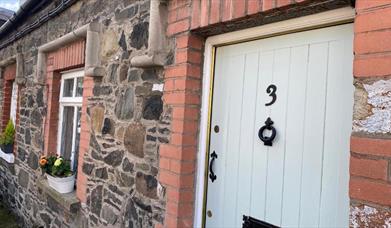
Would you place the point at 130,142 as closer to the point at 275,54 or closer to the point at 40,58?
the point at 275,54

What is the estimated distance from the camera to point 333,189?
1712mm

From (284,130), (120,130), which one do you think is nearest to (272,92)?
(284,130)

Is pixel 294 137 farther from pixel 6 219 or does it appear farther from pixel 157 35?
pixel 6 219

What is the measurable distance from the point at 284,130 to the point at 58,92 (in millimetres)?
3863

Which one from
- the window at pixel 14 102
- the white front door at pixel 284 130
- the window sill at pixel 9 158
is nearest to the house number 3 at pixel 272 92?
the white front door at pixel 284 130

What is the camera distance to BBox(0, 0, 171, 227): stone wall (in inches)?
101

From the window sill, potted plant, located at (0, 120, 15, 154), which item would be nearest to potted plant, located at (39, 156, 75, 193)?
the window sill

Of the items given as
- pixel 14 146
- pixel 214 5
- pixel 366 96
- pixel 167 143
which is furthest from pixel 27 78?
pixel 366 96

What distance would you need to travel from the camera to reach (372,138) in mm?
1313

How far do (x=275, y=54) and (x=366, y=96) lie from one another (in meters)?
0.76

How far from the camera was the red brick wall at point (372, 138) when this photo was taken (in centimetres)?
128

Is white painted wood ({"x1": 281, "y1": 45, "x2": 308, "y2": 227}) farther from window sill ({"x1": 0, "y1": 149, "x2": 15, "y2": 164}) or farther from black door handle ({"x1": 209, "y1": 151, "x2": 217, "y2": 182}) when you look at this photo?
window sill ({"x1": 0, "y1": 149, "x2": 15, "y2": 164})

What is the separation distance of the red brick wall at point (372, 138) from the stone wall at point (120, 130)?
54.5 inches

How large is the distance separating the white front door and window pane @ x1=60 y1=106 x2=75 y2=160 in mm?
2899
